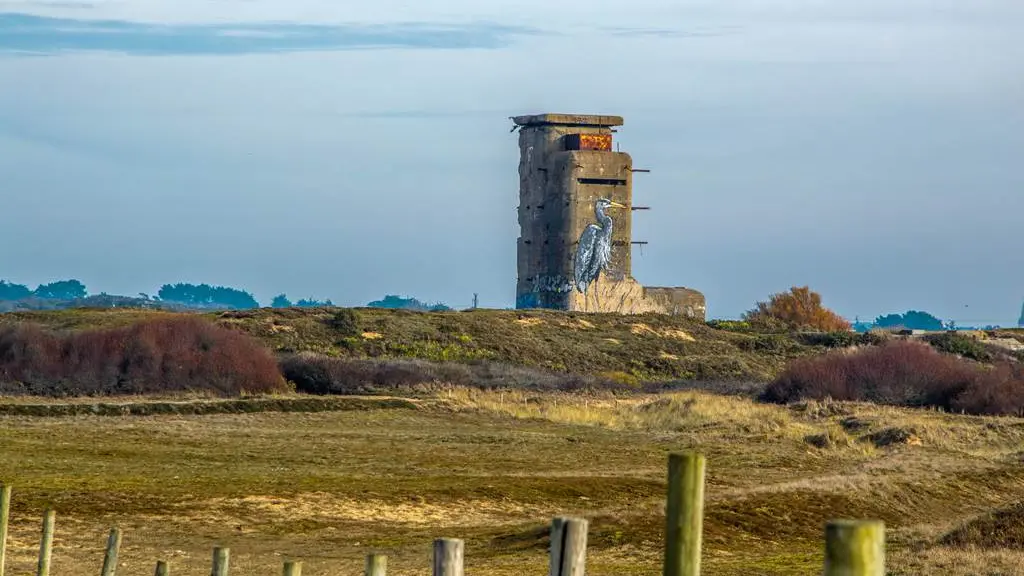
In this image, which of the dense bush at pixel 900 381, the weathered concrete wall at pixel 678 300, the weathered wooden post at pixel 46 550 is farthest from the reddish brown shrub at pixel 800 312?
the weathered wooden post at pixel 46 550

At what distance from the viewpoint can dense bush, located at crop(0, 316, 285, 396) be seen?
39.1 metres

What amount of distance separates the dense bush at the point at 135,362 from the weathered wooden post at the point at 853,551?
35510 millimetres

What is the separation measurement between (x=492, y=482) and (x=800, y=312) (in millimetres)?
54996

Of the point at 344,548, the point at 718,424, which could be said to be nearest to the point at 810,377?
the point at 718,424

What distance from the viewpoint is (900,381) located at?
44062 mm

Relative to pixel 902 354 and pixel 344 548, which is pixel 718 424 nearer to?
pixel 902 354

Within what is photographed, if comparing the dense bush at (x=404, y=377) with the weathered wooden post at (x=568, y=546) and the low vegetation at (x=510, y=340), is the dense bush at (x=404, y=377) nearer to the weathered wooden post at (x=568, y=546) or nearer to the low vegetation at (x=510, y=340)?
the low vegetation at (x=510, y=340)

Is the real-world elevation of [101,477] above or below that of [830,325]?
below

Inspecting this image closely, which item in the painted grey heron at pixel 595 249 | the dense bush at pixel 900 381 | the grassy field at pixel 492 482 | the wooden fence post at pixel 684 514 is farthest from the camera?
the painted grey heron at pixel 595 249

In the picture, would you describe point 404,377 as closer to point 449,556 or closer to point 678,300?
point 678,300

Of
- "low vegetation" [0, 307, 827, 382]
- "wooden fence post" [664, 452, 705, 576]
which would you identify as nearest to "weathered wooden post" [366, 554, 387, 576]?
"wooden fence post" [664, 452, 705, 576]

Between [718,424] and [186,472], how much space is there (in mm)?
13769

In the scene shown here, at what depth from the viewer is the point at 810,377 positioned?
44375 millimetres

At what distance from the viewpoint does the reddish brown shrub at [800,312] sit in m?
76.9
